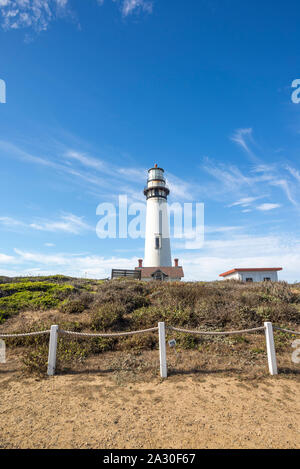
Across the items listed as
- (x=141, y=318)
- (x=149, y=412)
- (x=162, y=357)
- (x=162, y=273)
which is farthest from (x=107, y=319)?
(x=162, y=273)

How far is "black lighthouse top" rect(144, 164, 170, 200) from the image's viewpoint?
35688mm

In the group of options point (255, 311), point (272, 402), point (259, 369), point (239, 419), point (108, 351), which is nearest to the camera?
point (239, 419)

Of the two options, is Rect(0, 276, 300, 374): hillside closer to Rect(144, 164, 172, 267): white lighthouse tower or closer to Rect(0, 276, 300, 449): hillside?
Rect(0, 276, 300, 449): hillside

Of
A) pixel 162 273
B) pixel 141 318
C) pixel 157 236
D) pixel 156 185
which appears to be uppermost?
pixel 156 185

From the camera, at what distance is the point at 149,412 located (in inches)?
165

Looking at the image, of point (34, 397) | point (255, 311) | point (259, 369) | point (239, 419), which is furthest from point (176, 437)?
point (255, 311)

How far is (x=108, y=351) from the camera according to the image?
701cm

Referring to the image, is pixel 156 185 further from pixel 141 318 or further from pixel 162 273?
pixel 141 318

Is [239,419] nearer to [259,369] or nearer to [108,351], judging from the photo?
[259,369]

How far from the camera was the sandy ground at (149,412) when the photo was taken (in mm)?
3498

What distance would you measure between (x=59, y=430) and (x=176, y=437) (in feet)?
5.74

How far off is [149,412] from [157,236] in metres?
29.1

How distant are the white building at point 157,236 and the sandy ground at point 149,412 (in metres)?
25.5

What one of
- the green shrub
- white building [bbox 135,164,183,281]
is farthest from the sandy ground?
white building [bbox 135,164,183,281]
